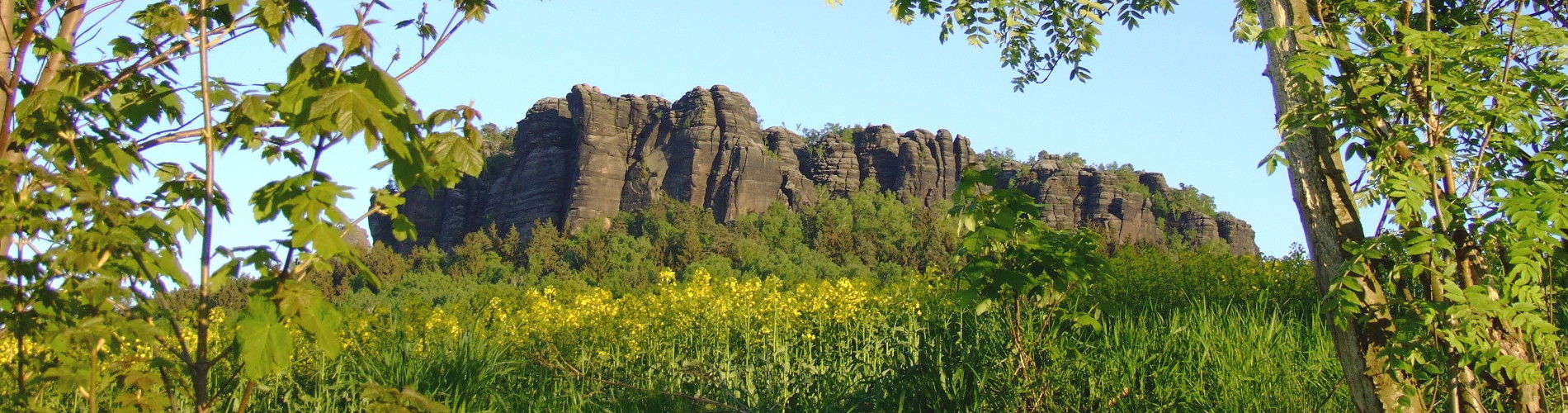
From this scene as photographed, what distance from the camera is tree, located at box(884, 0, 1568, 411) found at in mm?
2799

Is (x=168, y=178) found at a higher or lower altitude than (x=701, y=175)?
lower

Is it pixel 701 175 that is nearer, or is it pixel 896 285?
pixel 896 285

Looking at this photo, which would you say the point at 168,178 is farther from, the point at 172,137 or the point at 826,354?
the point at 826,354

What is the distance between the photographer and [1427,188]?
2861 millimetres

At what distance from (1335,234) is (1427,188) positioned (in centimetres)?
29

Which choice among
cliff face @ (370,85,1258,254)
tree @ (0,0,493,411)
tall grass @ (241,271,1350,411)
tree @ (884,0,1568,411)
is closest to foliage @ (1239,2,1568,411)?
tree @ (884,0,1568,411)

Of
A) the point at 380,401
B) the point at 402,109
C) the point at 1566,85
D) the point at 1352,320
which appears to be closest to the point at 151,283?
the point at 380,401

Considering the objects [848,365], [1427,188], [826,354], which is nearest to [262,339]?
[1427,188]

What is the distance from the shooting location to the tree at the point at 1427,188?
280 cm

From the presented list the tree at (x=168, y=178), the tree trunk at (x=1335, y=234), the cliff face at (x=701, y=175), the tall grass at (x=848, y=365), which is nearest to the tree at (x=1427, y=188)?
the tree trunk at (x=1335, y=234)

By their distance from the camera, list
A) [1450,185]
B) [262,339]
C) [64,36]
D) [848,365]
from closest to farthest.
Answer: [262,339] → [64,36] → [1450,185] → [848,365]

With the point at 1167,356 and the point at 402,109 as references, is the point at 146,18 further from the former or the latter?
the point at 1167,356

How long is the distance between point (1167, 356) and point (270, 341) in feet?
12.7

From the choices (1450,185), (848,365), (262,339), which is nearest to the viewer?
(262,339)
